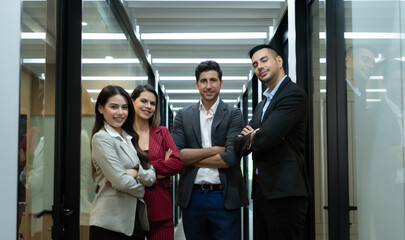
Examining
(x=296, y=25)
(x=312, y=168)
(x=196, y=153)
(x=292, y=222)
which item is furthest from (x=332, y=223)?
(x=296, y=25)

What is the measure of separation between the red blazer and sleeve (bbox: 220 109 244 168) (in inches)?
12.9

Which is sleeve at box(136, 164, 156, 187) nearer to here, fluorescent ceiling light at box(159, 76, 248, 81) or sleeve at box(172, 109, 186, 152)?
sleeve at box(172, 109, 186, 152)

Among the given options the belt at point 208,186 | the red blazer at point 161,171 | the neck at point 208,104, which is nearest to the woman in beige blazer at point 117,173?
the red blazer at point 161,171

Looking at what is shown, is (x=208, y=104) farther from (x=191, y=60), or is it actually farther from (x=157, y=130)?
(x=191, y=60)

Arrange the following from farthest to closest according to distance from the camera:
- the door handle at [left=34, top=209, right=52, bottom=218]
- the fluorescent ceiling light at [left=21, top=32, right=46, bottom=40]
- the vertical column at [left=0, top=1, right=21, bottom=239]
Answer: the door handle at [left=34, top=209, right=52, bottom=218] < the fluorescent ceiling light at [left=21, top=32, right=46, bottom=40] < the vertical column at [left=0, top=1, right=21, bottom=239]

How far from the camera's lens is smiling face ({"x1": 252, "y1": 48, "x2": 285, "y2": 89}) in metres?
2.80

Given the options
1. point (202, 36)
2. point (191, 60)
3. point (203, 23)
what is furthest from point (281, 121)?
point (191, 60)

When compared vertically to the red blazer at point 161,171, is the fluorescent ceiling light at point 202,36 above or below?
above

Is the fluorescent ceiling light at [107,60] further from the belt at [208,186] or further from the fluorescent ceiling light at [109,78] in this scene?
the belt at [208,186]

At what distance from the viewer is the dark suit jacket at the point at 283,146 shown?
2467 mm

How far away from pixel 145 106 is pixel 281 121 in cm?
99

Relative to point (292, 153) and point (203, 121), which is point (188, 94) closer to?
point (203, 121)

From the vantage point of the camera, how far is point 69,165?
7.78 feet

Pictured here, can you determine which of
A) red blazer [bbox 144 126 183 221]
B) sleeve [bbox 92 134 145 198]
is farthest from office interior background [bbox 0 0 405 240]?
red blazer [bbox 144 126 183 221]
